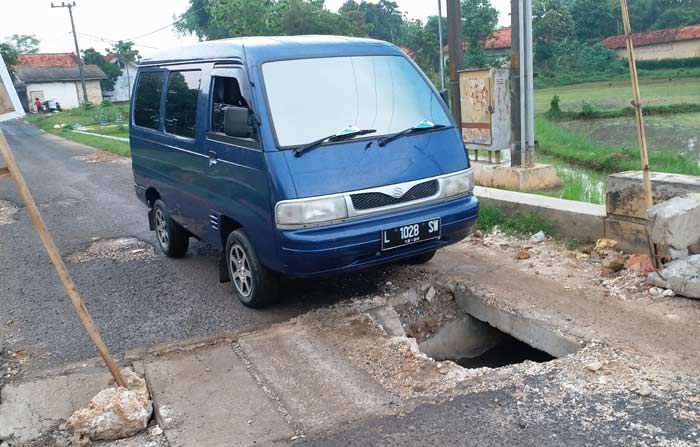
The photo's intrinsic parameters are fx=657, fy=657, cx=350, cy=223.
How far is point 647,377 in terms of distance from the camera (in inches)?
150

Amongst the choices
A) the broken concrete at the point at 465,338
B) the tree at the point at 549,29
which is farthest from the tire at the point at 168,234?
the tree at the point at 549,29

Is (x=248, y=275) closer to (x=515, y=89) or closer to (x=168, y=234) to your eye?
(x=168, y=234)

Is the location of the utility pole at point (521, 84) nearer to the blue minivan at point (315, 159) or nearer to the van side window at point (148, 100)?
the blue minivan at point (315, 159)

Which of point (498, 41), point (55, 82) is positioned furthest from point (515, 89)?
point (55, 82)

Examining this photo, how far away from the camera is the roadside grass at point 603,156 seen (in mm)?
10555

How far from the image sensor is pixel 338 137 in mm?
4926

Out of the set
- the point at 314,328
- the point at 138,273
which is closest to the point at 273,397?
the point at 314,328

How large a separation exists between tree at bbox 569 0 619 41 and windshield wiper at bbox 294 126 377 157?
4698 cm

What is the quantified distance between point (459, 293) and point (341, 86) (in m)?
1.97

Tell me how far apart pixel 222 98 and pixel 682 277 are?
385cm

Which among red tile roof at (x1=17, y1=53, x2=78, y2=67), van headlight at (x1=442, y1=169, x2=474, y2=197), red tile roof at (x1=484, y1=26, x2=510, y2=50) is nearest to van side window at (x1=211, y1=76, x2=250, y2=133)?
van headlight at (x1=442, y1=169, x2=474, y2=197)

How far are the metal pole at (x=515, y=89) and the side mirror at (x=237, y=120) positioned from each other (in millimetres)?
5110

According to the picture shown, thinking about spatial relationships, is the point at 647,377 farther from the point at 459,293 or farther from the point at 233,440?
the point at 233,440

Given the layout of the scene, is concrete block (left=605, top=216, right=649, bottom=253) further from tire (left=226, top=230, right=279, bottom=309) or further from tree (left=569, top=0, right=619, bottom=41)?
tree (left=569, top=0, right=619, bottom=41)
